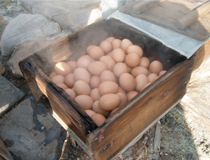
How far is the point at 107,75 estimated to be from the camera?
5.18 feet

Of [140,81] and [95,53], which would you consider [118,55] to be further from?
[140,81]

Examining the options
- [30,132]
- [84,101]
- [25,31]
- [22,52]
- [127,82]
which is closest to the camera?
[84,101]

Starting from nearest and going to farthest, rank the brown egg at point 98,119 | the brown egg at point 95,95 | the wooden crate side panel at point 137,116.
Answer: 1. the wooden crate side panel at point 137,116
2. the brown egg at point 98,119
3. the brown egg at point 95,95

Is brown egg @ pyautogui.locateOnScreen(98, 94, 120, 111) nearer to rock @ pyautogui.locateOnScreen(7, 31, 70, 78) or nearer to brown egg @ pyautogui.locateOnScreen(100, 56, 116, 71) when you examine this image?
brown egg @ pyautogui.locateOnScreen(100, 56, 116, 71)

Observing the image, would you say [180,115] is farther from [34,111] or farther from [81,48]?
[34,111]

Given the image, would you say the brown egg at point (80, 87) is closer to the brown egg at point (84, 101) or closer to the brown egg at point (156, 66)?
the brown egg at point (84, 101)

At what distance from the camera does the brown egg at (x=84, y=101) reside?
1.40 meters

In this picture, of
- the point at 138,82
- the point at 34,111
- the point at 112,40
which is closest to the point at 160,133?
the point at 138,82

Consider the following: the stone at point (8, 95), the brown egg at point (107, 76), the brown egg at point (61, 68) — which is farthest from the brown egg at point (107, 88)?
the stone at point (8, 95)

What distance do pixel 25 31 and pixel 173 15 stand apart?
243 centimetres

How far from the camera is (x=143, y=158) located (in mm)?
1712

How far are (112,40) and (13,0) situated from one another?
3534mm

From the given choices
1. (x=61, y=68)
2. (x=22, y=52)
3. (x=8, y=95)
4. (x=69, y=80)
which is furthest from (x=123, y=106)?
(x=22, y=52)

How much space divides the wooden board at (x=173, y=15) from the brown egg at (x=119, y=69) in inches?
21.2
